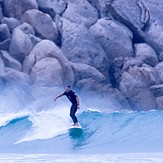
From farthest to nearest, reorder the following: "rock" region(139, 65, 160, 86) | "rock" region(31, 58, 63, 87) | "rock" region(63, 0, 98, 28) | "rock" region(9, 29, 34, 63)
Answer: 1. "rock" region(63, 0, 98, 28)
2. "rock" region(139, 65, 160, 86)
3. "rock" region(9, 29, 34, 63)
4. "rock" region(31, 58, 63, 87)

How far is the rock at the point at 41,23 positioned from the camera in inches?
961

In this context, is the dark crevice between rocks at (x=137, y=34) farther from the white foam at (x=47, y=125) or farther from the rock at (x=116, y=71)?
the white foam at (x=47, y=125)

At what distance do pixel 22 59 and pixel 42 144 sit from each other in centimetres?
803

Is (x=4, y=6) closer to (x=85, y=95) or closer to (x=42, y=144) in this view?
(x=85, y=95)

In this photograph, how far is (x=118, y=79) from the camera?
24.7 metres

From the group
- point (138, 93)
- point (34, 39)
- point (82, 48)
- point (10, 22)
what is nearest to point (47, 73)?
point (34, 39)

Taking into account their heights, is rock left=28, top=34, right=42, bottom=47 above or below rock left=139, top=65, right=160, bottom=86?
above

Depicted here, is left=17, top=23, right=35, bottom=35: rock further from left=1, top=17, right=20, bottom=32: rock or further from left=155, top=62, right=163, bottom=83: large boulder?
left=155, top=62, right=163, bottom=83: large boulder

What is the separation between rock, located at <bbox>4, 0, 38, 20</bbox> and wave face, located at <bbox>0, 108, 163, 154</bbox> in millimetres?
6234

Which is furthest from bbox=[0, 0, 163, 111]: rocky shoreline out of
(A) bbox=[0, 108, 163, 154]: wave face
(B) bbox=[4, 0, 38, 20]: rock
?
(A) bbox=[0, 108, 163, 154]: wave face

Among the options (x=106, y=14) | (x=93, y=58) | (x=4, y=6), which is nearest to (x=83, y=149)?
(x=93, y=58)

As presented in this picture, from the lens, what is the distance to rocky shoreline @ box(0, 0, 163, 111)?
22.8 metres

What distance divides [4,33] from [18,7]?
2.16m

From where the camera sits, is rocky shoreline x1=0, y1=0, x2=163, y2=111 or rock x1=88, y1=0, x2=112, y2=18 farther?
rock x1=88, y1=0, x2=112, y2=18
